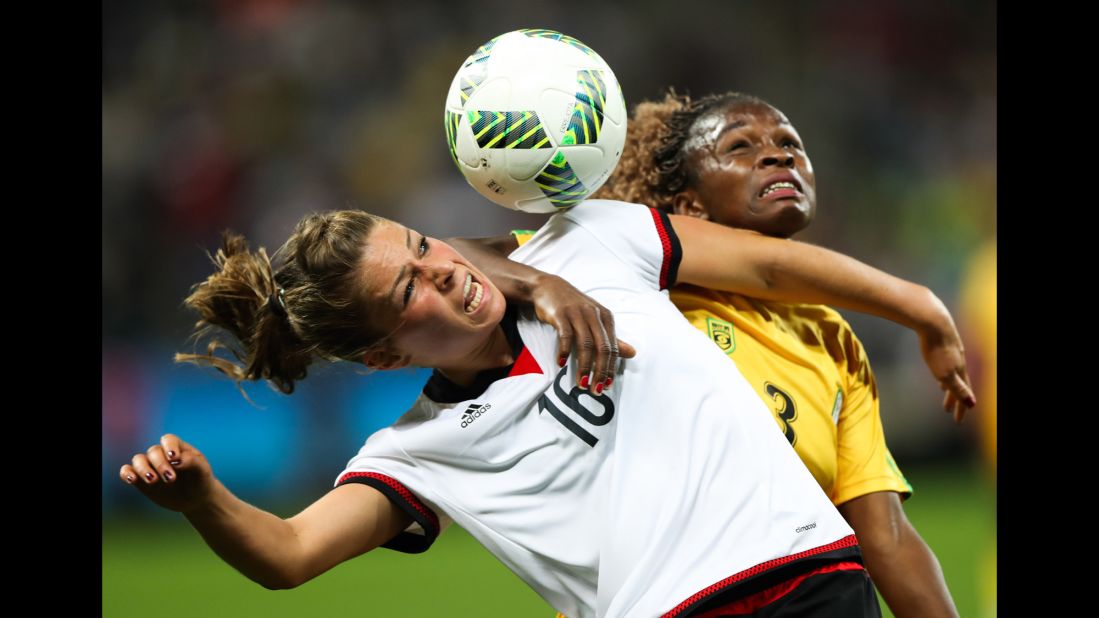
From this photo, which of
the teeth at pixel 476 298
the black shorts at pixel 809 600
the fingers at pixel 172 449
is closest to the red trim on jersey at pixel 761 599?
the black shorts at pixel 809 600

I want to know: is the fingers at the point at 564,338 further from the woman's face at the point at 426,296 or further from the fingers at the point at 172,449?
the fingers at the point at 172,449

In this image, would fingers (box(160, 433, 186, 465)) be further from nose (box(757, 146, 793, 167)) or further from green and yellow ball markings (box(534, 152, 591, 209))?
nose (box(757, 146, 793, 167))

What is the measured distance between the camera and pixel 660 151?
3.48 m

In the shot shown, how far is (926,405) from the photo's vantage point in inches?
372

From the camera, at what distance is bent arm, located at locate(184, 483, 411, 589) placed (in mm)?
2377

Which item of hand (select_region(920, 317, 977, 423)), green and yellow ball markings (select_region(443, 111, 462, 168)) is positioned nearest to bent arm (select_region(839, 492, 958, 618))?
hand (select_region(920, 317, 977, 423))

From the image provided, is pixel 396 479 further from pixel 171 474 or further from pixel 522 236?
pixel 522 236

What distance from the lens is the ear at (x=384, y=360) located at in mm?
2744

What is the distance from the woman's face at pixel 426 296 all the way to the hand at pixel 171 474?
1.92 feet

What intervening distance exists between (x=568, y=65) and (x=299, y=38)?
782 centimetres

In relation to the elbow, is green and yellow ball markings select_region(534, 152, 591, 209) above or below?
above

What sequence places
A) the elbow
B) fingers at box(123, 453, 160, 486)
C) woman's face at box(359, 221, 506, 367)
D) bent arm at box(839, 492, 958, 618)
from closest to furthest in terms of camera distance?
fingers at box(123, 453, 160, 486), the elbow, woman's face at box(359, 221, 506, 367), bent arm at box(839, 492, 958, 618)

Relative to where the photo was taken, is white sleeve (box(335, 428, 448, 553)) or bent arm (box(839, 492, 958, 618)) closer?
white sleeve (box(335, 428, 448, 553))

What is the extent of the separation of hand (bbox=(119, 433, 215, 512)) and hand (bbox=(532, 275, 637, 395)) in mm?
836
